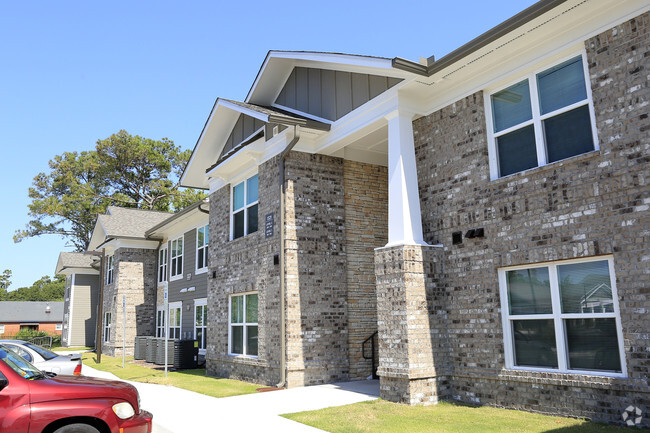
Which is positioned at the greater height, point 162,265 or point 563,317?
point 162,265

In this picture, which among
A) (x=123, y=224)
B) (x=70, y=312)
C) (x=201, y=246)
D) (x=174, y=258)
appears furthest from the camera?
(x=70, y=312)

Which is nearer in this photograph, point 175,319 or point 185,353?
point 185,353

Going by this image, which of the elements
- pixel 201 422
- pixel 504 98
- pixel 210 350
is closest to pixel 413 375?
pixel 201 422

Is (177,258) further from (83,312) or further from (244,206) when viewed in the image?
(83,312)

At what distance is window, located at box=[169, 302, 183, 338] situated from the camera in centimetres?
2233

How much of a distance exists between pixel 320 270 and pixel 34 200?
4349cm

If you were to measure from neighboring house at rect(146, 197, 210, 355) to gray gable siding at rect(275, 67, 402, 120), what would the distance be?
702 cm

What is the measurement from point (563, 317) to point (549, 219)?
58.0 inches

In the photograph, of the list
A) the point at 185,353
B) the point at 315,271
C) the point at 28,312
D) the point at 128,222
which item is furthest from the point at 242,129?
the point at 28,312

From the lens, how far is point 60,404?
5219mm

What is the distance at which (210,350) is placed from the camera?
1562 centimetres

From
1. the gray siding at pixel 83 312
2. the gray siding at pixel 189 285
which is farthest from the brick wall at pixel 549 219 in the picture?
the gray siding at pixel 83 312

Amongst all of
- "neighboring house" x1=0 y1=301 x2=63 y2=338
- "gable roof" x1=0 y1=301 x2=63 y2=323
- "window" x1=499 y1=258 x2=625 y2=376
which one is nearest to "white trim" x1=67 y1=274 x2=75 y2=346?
"neighboring house" x1=0 y1=301 x2=63 y2=338

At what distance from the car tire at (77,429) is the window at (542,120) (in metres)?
7.05
